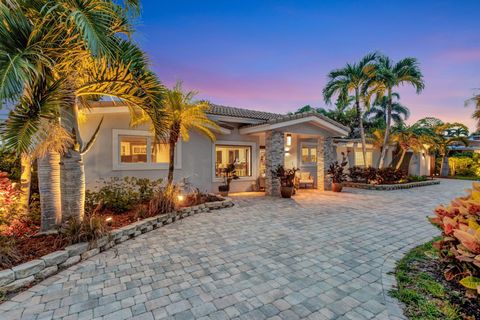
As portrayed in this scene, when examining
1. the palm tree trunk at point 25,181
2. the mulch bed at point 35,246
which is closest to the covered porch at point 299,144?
the mulch bed at point 35,246

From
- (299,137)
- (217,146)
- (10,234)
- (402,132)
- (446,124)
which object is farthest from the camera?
(446,124)

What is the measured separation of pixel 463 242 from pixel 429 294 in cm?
97

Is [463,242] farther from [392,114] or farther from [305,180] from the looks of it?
[392,114]

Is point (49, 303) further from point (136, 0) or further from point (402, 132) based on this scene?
point (402, 132)

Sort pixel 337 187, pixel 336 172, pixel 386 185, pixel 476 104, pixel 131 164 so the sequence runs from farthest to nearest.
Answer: pixel 386 185 → pixel 336 172 → pixel 337 187 → pixel 476 104 → pixel 131 164

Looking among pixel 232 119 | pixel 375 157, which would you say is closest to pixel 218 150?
pixel 232 119

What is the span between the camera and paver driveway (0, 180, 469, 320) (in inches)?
123

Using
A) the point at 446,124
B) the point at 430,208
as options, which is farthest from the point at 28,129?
the point at 446,124

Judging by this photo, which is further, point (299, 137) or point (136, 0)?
point (299, 137)

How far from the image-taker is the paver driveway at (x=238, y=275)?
10.3 ft

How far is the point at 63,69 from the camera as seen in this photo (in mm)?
4695

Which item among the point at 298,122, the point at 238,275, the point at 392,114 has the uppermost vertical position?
the point at 392,114

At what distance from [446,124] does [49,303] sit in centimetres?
3377

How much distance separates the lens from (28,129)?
12.9 ft
